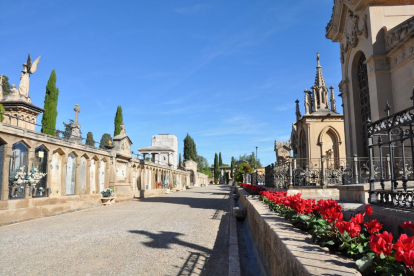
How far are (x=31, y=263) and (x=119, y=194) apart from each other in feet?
45.8

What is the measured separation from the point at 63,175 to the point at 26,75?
37.4 feet

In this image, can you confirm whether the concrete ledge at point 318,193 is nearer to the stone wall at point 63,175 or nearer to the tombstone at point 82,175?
the stone wall at point 63,175

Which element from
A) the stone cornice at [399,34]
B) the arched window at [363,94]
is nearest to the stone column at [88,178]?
the arched window at [363,94]

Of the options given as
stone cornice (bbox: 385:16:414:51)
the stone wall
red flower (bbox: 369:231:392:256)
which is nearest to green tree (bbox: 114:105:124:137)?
the stone wall

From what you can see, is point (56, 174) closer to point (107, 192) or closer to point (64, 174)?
point (64, 174)

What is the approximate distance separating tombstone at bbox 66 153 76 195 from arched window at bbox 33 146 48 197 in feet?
5.45

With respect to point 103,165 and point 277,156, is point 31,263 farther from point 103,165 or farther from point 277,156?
point 277,156

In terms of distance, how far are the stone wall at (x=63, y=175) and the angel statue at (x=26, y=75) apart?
7.62 meters

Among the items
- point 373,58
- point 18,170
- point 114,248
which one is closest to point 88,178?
point 18,170

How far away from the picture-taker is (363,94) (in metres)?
14.6

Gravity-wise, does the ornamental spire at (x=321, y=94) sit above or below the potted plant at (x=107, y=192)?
above

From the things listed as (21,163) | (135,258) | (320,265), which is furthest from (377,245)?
(21,163)

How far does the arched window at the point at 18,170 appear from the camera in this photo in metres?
10.1

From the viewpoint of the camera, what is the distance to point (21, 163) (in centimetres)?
1073
